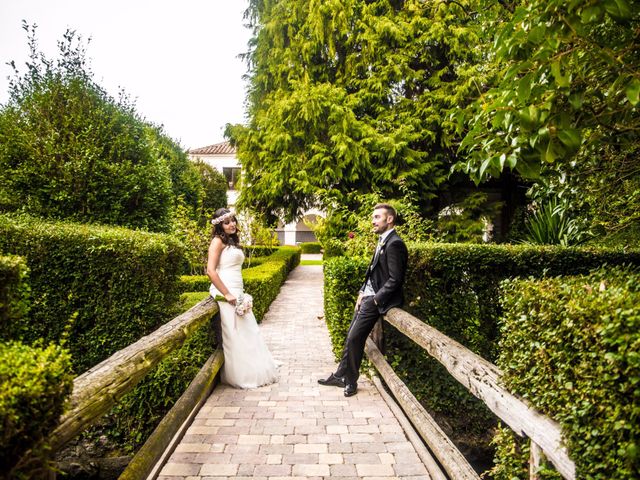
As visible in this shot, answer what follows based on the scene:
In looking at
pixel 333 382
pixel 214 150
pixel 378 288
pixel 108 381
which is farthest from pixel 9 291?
pixel 214 150

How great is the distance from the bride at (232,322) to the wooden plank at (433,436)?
4.99 feet

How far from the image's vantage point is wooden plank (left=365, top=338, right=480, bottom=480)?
2.69 meters

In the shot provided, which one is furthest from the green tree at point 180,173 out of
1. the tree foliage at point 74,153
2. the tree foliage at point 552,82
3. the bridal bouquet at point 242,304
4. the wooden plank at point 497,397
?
the tree foliage at point 552,82

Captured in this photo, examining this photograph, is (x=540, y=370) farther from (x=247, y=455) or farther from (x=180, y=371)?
(x=180, y=371)

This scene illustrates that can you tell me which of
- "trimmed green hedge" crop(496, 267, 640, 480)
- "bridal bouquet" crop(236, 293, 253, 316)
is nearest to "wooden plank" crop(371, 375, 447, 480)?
"trimmed green hedge" crop(496, 267, 640, 480)

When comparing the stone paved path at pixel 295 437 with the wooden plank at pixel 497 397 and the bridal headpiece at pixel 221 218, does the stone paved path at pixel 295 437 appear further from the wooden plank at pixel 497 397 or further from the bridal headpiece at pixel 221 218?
the bridal headpiece at pixel 221 218

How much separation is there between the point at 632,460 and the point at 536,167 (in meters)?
1.82

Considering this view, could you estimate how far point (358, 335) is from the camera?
489 cm

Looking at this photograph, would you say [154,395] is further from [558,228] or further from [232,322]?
[558,228]

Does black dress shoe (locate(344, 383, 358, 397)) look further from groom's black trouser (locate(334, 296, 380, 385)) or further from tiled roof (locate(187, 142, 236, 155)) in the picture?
tiled roof (locate(187, 142, 236, 155))

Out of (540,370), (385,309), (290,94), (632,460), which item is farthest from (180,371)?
(290,94)

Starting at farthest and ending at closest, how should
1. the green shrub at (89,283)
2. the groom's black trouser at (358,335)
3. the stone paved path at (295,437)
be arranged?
the green shrub at (89,283) < the groom's black trouser at (358,335) < the stone paved path at (295,437)

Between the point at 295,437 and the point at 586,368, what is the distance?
2745mm

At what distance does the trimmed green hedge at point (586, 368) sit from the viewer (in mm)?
1480
